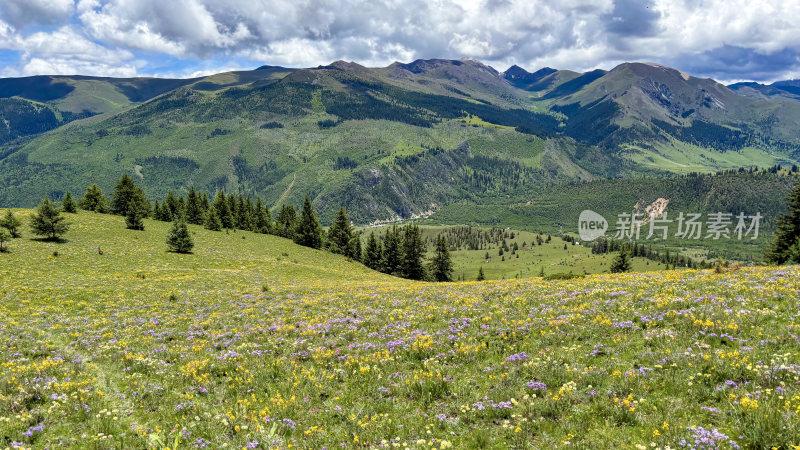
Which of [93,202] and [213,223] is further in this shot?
[213,223]

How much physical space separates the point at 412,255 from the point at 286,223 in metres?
37.8

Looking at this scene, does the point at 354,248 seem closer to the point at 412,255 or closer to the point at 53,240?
the point at 412,255

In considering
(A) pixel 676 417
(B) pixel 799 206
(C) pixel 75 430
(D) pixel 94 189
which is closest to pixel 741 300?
(A) pixel 676 417

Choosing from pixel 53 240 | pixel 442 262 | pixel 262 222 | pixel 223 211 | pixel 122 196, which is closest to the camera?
pixel 53 240

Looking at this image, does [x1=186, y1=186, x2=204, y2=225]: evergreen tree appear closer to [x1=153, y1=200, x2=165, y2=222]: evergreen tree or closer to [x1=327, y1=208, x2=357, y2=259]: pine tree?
[x1=153, y1=200, x2=165, y2=222]: evergreen tree

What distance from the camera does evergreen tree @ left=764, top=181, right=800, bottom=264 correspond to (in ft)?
199

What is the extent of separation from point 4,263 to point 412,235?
6588cm

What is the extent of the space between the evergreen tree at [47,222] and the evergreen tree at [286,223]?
50.3m

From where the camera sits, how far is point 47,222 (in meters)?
46.7

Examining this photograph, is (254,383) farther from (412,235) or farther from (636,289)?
(412,235)

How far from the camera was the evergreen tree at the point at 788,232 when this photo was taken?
60.7 meters

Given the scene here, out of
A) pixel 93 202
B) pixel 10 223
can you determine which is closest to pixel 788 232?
pixel 10 223

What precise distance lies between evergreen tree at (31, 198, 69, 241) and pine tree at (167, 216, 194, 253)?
12.2 meters

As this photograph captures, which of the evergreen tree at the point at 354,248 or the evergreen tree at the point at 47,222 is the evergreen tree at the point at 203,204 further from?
the evergreen tree at the point at 47,222
